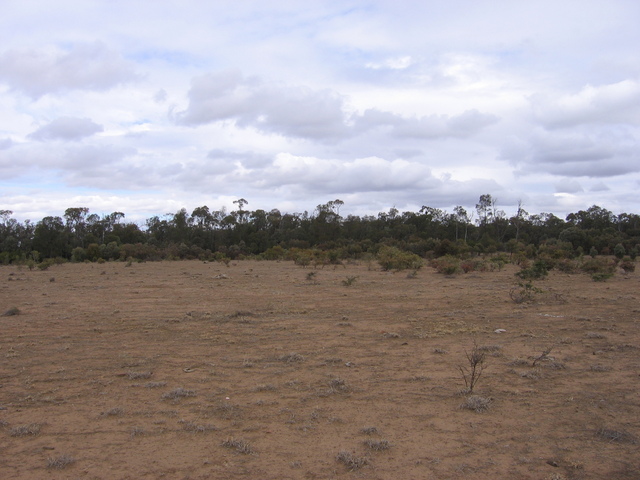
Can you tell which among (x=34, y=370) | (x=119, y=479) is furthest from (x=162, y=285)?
(x=119, y=479)

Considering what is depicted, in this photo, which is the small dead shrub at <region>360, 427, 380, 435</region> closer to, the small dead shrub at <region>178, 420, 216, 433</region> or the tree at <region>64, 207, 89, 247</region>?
the small dead shrub at <region>178, 420, 216, 433</region>

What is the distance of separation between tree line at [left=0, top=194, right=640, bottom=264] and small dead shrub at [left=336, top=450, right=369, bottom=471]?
4350 centimetres

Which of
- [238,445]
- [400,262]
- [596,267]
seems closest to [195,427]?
[238,445]

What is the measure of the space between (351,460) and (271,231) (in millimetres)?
63861

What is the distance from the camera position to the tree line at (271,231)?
5234 cm

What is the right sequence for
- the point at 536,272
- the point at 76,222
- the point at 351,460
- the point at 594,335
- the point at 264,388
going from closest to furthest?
the point at 351,460 → the point at 264,388 → the point at 594,335 → the point at 536,272 → the point at 76,222

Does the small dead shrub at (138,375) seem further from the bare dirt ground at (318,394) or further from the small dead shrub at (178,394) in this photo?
the small dead shrub at (178,394)

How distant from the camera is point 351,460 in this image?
471cm

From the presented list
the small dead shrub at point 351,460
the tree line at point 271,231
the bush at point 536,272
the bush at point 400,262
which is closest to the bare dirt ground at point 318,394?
the small dead shrub at point 351,460

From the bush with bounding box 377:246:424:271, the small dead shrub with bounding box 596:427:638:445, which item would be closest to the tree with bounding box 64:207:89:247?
the bush with bounding box 377:246:424:271

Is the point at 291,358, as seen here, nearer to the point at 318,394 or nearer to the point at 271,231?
the point at 318,394

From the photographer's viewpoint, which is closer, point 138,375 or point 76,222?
point 138,375

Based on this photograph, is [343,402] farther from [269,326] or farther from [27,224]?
[27,224]

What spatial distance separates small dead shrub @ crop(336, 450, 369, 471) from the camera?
4.64m
